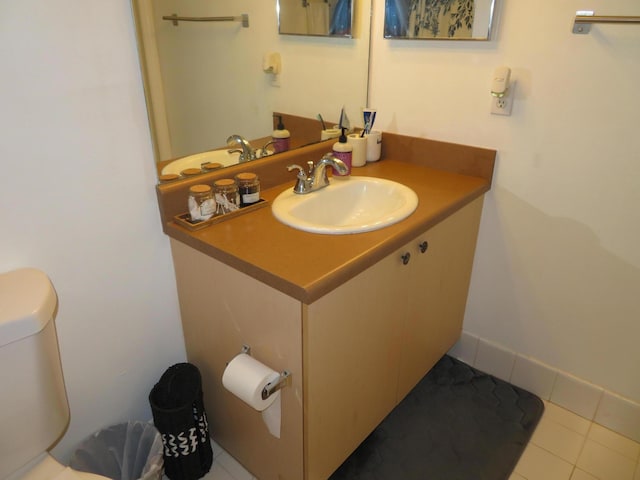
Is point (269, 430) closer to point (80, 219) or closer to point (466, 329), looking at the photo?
point (80, 219)

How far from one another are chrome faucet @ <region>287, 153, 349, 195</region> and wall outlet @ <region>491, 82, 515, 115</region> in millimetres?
568

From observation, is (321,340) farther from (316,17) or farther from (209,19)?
(316,17)

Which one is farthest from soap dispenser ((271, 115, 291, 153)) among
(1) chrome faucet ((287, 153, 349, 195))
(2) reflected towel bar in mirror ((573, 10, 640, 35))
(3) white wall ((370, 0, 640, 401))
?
(2) reflected towel bar in mirror ((573, 10, 640, 35))

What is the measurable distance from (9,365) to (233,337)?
0.52m

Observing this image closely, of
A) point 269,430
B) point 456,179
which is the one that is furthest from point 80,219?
point 456,179

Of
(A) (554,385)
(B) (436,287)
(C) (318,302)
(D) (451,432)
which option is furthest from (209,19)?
(A) (554,385)

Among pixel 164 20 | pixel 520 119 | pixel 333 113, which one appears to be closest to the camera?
pixel 164 20

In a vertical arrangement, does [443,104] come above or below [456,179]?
above

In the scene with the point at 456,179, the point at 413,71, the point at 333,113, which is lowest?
the point at 456,179

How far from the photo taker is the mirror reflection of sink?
132 centimetres

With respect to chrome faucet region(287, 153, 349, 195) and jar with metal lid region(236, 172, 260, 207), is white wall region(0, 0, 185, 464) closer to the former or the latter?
jar with metal lid region(236, 172, 260, 207)

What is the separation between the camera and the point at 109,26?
1047mm

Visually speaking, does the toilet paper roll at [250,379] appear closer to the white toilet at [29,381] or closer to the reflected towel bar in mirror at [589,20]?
the white toilet at [29,381]

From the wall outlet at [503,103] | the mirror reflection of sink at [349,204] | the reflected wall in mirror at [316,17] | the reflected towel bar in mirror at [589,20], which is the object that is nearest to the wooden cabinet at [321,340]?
the mirror reflection of sink at [349,204]
